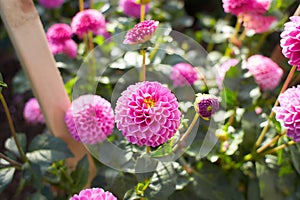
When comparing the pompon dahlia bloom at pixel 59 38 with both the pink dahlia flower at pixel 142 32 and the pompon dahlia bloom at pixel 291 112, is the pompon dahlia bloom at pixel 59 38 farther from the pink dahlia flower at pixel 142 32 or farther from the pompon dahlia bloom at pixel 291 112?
the pompon dahlia bloom at pixel 291 112

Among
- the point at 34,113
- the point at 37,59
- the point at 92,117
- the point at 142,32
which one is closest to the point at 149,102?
the point at 142,32

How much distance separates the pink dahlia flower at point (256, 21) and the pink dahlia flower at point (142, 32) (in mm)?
397

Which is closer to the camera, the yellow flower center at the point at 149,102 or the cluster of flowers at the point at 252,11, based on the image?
the yellow flower center at the point at 149,102

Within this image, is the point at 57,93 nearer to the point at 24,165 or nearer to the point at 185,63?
the point at 24,165

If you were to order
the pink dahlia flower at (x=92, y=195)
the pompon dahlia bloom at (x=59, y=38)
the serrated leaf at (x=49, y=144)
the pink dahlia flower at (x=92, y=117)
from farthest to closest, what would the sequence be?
the pompon dahlia bloom at (x=59, y=38) → the serrated leaf at (x=49, y=144) → the pink dahlia flower at (x=92, y=117) → the pink dahlia flower at (x=92, y=195)

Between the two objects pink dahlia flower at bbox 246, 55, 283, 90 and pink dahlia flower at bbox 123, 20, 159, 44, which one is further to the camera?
pink dahlia flower at bbox 246, 55, 283, 90

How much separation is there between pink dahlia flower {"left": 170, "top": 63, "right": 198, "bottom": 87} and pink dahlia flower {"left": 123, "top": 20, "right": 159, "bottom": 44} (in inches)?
12.0

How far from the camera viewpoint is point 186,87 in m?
1.12

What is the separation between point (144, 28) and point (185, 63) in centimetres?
43

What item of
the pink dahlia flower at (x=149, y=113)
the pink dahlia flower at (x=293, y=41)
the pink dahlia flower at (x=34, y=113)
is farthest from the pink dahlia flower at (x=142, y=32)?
the pink dahlia flower at (x=34, y=113)

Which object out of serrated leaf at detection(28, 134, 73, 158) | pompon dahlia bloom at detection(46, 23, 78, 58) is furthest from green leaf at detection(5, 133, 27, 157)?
pompon dahlia bloom at detection(46, 23, 78, 58)

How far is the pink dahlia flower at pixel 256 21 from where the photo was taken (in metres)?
1.23

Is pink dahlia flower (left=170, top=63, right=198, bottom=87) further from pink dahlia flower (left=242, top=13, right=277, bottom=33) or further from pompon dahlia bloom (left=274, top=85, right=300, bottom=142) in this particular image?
pompon dahlia bloom (left=274, top=85, right=300, bottom=142)

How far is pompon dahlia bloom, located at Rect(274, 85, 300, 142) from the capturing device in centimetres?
90
